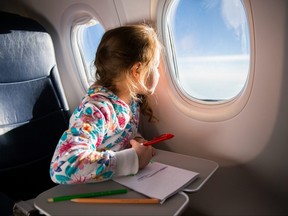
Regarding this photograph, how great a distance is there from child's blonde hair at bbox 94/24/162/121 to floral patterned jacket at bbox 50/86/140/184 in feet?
0.25

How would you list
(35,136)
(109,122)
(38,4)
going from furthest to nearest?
1. (38,4)
2. (35,136)
3. (109,122)

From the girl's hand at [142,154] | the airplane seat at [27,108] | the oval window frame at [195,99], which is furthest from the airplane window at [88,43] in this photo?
the girl's hand at [142,154]

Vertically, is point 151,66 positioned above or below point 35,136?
above

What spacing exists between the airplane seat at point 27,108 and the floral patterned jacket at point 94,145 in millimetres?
500

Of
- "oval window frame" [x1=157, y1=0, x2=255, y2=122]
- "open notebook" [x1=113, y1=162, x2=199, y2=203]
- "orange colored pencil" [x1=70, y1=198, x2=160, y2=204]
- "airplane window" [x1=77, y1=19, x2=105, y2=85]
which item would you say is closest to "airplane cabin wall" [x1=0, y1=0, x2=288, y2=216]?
"oval window frame" [x1=157, y1=0, x2=255, y2=122]

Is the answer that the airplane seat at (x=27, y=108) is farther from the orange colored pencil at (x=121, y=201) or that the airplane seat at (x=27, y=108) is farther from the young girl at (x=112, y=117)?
the orange colored pencil at (x=121, y=201)

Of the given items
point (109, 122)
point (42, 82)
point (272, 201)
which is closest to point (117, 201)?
point (109, 122)

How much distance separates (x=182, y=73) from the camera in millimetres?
1271

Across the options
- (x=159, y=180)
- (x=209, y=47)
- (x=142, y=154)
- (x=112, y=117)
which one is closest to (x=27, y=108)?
(x=112, y=117)

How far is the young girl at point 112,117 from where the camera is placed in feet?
2.62

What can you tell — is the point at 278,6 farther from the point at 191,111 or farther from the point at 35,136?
the point at 35,136

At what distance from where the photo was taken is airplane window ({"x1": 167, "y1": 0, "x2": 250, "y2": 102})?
1.04 meters

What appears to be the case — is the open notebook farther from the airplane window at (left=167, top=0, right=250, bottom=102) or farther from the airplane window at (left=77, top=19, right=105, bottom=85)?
the airplane window at (left=77, top=19, right=105, bottom=85)

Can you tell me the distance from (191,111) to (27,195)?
926mm
